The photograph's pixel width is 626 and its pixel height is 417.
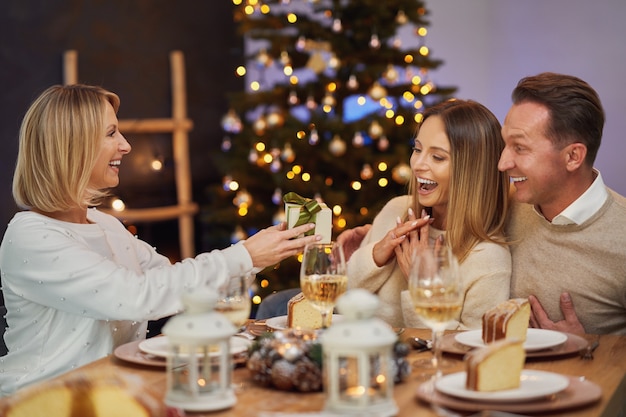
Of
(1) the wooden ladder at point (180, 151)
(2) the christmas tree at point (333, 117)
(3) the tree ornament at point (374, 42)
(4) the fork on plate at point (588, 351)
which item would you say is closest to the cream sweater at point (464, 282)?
(4) the fork on plate at point (588, 351)

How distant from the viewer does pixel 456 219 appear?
269 cm

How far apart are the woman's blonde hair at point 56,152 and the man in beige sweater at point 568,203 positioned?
119 cm

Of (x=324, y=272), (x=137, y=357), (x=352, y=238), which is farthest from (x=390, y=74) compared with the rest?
(x=137, y=357)

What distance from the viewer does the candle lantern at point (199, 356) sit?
57.9 inches

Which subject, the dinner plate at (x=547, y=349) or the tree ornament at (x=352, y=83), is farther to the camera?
the tree ornament at (x=352, y=83)

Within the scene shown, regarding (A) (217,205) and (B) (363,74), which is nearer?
(B) (363,74)

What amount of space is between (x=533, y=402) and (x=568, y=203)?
1146mm

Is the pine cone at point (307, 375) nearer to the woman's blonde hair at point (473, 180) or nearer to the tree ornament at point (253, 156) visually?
the woman's blonde hair at point (473, 180)

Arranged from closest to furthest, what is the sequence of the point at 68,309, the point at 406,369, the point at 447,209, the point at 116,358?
the point at 406,369, the point at 116,358, the point at 68,309, the point at 447,209

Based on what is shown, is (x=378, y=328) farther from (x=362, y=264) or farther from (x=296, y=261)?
(x=296, y=261)

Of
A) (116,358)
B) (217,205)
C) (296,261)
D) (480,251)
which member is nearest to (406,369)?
(116,358)

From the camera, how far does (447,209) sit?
9.04 feet

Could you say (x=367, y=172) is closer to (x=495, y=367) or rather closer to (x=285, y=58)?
(x=285, y=58)

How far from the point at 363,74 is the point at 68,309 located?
3421mm
